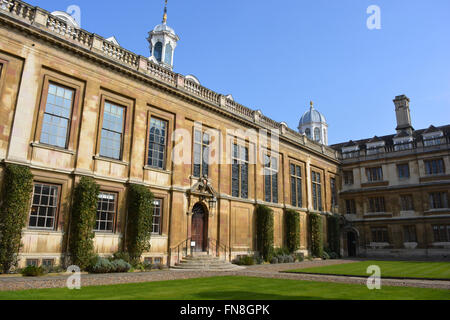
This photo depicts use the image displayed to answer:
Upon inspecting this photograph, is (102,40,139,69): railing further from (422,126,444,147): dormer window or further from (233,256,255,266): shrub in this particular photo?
(422,126,444,147): dormer window

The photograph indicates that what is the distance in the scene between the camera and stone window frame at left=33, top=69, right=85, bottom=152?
14156mm

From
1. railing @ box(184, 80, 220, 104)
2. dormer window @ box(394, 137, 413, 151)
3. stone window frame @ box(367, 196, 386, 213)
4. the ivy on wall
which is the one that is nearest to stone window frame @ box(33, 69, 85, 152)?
Result: railing @ box(184, 80, 220, 104)

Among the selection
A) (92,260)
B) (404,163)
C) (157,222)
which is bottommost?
(92,260)

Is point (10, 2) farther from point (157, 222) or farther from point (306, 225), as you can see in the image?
point (306, 225)

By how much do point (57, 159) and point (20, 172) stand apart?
71.9 inches

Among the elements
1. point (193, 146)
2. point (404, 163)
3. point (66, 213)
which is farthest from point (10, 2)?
point (404, 163)

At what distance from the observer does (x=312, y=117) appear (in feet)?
213

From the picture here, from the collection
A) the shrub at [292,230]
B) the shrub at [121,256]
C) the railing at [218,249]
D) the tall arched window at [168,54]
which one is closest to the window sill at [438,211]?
the shrub at [292,230]

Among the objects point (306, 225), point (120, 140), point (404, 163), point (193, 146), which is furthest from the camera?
point (404, 163)

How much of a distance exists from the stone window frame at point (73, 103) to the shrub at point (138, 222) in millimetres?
3698

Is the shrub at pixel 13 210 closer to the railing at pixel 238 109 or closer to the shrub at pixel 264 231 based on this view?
the railing at pixel 238 109

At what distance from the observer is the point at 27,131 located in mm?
13625

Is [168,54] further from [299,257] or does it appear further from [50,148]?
[50,148]

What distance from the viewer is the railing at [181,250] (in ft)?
58.8
